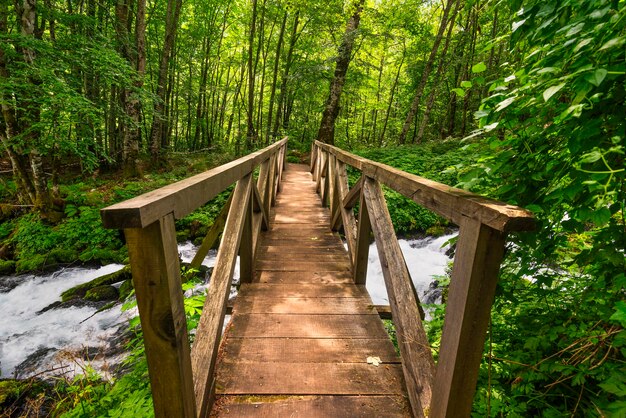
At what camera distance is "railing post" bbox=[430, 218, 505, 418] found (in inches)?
46.5

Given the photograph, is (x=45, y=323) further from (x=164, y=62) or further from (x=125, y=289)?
(x=164, y=62)

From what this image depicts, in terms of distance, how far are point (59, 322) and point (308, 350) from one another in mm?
5817

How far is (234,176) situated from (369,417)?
174 cm

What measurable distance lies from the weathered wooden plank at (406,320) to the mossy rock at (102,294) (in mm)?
6095

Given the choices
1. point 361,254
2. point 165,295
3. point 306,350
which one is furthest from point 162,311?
point 361,254

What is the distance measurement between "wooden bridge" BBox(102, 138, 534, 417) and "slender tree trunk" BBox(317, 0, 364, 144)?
8.78 m

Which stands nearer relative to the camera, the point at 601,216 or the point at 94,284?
the point at 601,216

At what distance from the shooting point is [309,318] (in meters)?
2.71

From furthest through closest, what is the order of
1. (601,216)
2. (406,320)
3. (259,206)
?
1. (259,206)
2. (406,320)
3. (601,216)

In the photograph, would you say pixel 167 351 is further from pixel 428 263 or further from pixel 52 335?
pixel 428 263

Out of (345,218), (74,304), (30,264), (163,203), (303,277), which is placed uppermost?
(163,203)

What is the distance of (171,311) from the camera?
3.87 feet

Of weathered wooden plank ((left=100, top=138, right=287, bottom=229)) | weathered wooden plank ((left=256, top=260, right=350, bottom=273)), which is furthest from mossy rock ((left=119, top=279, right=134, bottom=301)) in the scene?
weathered wooden plank ((left=100, top=138, right=287, bottom=229))

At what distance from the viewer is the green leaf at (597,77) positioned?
31.4 inches
